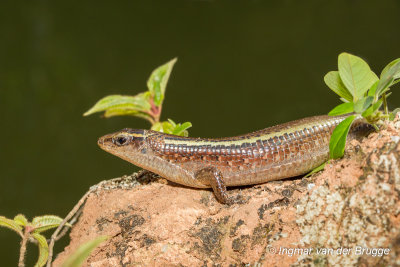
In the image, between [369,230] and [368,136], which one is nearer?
[369,230]

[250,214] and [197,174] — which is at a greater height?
[197,174]

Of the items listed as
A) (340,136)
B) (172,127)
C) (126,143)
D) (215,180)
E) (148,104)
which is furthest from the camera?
(148,104)

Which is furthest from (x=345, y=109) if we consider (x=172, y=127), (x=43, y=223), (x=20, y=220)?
(x=20, y=220)

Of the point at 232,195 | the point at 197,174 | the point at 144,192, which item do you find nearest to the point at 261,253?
the point at 232,195

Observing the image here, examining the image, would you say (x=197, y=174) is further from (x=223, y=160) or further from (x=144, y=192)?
(x=144, y=192)

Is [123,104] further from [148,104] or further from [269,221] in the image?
[269,221]

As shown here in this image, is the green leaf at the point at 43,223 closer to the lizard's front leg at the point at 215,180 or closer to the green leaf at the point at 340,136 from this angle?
the lizard's front leg at the point at 215,180

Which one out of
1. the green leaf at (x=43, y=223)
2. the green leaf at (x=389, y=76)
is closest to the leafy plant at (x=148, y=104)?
the green leaf at (x=43, y=223)
